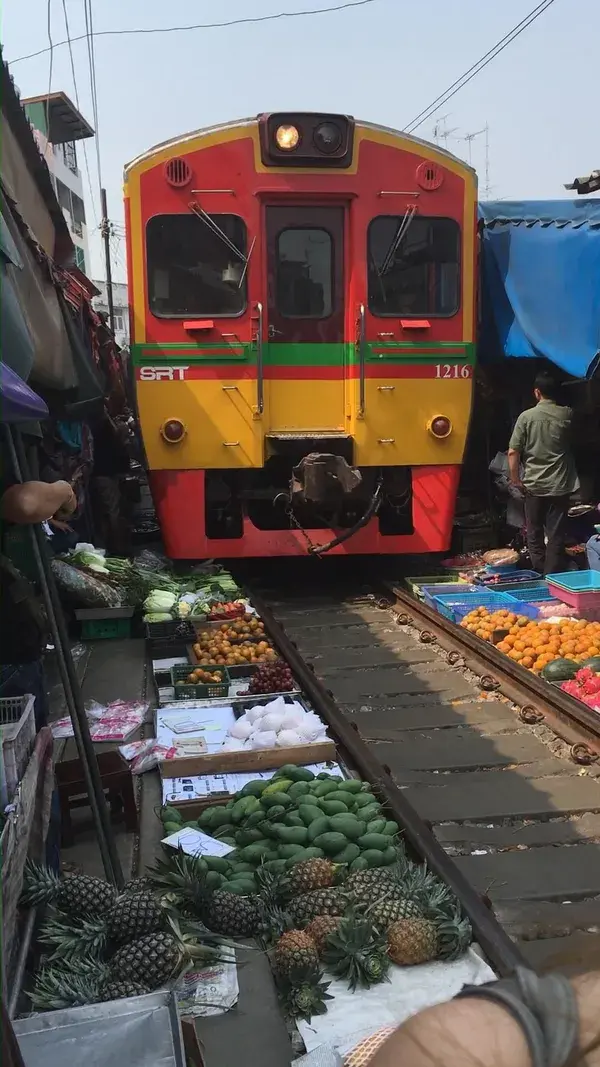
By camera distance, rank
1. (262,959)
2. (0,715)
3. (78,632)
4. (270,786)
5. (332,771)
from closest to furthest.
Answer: (262,959)
(0,715)
(270,786)
(332,771)
(78,632)

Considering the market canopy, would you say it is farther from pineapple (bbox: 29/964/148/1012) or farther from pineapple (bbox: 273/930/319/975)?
pineapple (bbox: 29/964/148/1012)

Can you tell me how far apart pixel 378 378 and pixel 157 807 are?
4.31 m

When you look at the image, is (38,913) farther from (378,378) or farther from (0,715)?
(378,378)

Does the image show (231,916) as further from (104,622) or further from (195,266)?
(195,266)

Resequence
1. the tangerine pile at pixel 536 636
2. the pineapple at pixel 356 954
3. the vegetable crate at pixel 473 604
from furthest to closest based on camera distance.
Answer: the vegetable crate at pixel 473 604
the tangerine pile at pixel 536 636
the pineapple at pixel 356 954

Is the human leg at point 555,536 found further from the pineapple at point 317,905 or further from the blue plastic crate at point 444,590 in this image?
the pineapple at point 317,905

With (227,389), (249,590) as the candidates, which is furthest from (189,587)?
(227,389)

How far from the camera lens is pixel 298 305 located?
696 cm

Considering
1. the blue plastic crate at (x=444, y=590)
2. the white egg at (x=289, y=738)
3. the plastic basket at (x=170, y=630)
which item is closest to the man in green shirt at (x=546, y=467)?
the blue plastic crate at (x=444, y=590)

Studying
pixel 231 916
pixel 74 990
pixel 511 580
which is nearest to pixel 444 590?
pixel 511 580

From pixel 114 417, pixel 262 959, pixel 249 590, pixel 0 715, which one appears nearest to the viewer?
pixel 262 959

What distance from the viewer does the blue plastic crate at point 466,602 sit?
6352 millimetres

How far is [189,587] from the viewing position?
7.11 metres

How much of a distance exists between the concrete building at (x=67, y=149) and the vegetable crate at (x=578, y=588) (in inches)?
707
